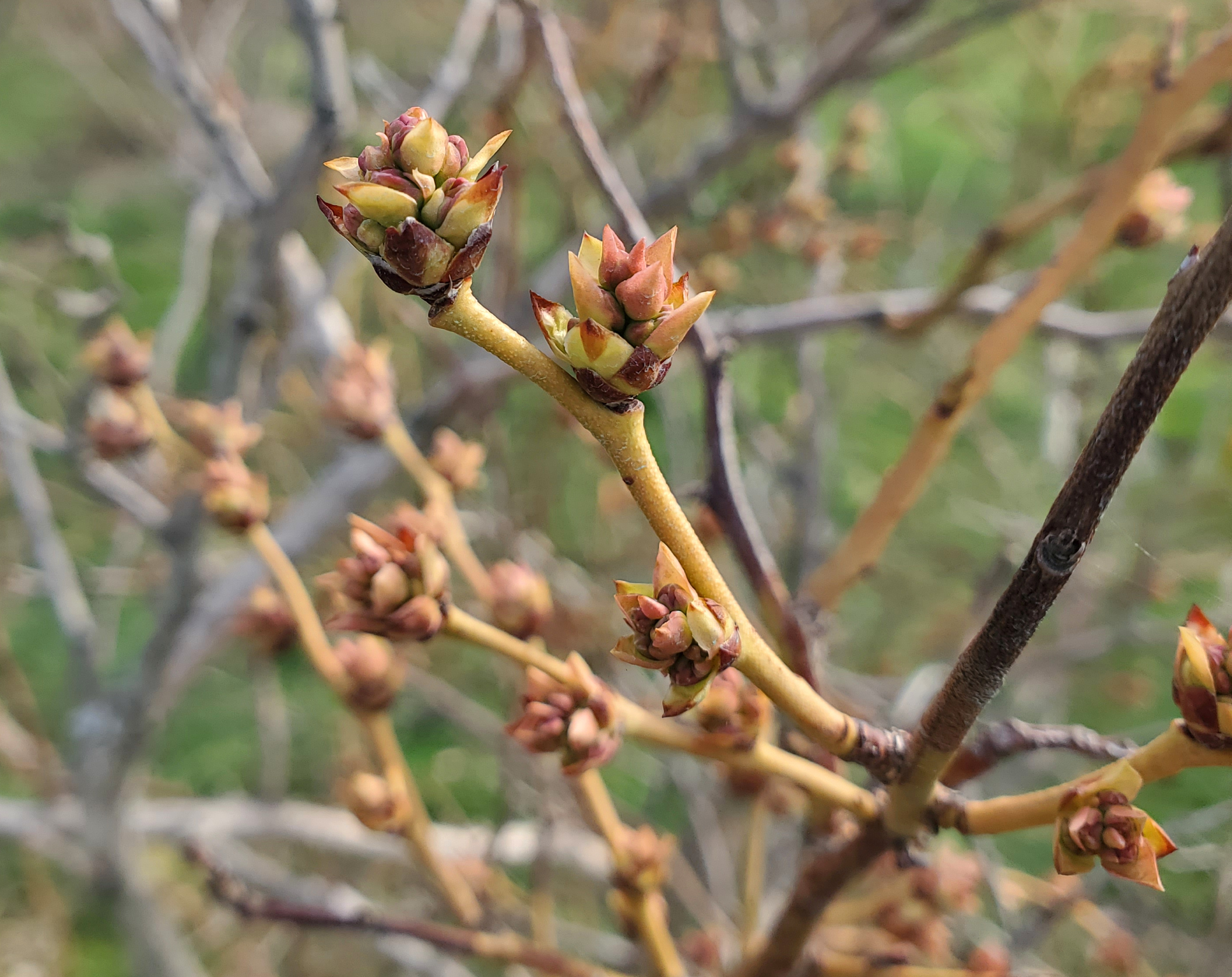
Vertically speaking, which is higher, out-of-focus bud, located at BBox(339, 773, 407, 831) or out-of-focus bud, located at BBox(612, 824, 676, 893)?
out-of-focus bud, located at BBox(612, 824, 676, 893)

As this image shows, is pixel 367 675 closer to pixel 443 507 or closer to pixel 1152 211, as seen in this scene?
pixel 443 507

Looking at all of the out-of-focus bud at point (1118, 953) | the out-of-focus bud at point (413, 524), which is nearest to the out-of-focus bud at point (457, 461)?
the out-of-focus bud at point (413, 524)

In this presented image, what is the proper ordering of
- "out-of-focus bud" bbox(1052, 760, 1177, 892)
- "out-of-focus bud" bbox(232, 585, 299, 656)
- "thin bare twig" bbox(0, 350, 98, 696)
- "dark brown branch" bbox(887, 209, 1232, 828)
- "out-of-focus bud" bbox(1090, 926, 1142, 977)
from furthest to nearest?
"thin bare twig" bbox(0, 350, 98, 696) → "out-of-focus bud" bbox(1090, 926, 1142, 977) → "out-of-focus bud" bbox(232, 585, 299, 656) → "out-of-focus bud" bbox(1052, 760, 1177, 892) → "dark brown branch" bbox(887, 209, 1232, 828)

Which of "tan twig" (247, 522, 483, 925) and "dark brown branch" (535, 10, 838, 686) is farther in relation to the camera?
"tan twig" (247, 522, 483, 925)

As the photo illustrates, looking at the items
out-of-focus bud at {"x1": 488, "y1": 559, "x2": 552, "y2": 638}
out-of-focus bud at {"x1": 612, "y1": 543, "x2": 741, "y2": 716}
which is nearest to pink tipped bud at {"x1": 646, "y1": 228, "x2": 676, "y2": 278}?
out-of-focus bud at {"x1": 612, "y1": 543, "x2": 741, "y2": 716}

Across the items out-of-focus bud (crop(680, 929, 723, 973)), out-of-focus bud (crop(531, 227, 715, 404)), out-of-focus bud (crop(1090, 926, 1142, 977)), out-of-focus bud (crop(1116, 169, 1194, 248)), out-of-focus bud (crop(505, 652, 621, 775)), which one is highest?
out-of-focus bud (crop(1116, 169, 1194, 248))

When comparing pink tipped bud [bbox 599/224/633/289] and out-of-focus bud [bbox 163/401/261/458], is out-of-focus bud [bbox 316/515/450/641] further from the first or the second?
out-of-focus bud [bbox 163/401/261/458]

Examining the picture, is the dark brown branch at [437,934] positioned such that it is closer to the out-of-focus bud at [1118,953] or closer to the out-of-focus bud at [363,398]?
the out-of-focus bud at [363,398]
